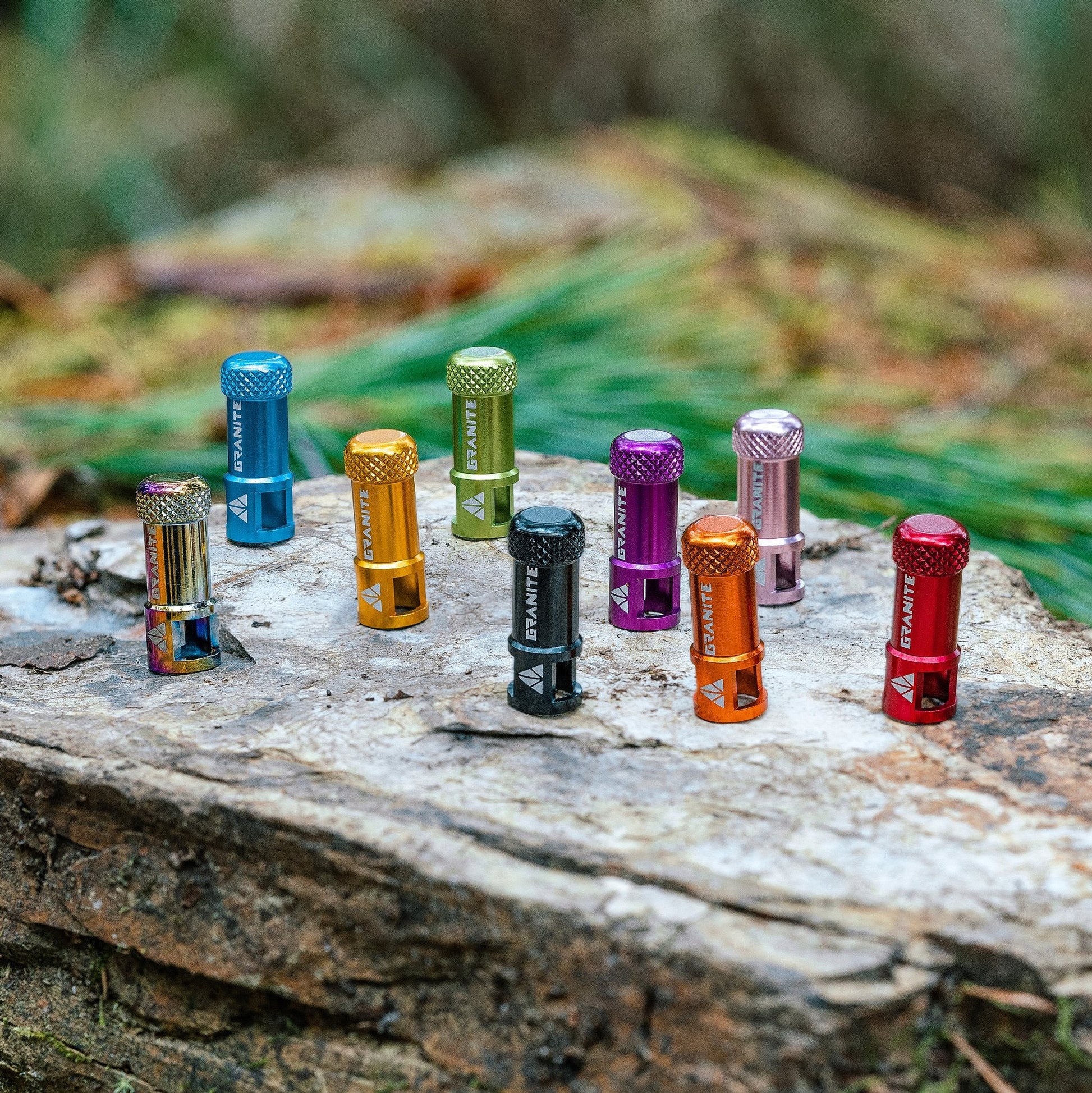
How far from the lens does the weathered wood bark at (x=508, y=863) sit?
1485mm

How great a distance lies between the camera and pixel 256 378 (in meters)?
2.41

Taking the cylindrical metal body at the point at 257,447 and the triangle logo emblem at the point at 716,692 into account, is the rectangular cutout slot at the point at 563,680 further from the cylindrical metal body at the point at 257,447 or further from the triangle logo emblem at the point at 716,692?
the cylindrical metal body at the point at 257,447

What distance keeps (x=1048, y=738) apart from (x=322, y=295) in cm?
280

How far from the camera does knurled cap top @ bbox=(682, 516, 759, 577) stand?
1824 mm

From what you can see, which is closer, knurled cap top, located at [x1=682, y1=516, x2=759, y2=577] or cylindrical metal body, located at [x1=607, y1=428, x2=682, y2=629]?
knurled cap top, located at [x1=682, y1=516, x2=759, y2=577]

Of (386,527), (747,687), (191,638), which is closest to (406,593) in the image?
(386,527)

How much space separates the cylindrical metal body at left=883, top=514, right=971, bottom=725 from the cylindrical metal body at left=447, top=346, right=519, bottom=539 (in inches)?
31.5

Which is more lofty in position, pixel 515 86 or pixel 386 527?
pixel 515 86

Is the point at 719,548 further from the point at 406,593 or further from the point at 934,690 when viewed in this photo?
the point at 406,593

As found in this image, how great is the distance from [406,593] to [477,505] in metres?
0.35

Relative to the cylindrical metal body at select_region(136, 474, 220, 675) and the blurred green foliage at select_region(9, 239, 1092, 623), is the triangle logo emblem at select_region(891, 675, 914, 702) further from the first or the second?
the cylindrical metal body at select_region(136, 474, 220, 675)

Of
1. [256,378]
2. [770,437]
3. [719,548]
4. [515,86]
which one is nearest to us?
[719,548]

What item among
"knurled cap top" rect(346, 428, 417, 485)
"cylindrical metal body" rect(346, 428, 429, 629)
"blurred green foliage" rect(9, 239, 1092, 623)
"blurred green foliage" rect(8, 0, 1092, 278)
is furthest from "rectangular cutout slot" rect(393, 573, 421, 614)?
"blurred green foliage" rect(8, 0, 1092, 278)

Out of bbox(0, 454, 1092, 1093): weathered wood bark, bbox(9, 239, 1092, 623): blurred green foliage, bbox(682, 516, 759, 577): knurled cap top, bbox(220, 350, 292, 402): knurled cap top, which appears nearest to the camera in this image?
bbox(0, 454, 1092, 1093): weathered wood bark
